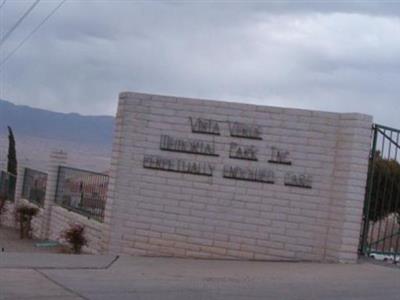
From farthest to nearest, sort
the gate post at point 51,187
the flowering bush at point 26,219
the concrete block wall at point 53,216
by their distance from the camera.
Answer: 1. the flowering bush at point 26,219
2. the gate post at point 51,187
3. the concrete block wall at point 53,216

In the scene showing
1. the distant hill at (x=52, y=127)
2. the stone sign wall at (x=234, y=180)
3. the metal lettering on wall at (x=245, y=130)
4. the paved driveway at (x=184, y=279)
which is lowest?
the paved driveway at (x=184, y=279)

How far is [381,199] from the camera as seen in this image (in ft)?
59.5

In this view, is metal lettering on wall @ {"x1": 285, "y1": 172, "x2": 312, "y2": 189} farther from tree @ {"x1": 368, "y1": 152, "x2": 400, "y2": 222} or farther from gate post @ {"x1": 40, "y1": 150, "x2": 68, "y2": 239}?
gate post @ {"x1": 40, "y1": 150, "x2": 68, "y2": 239}

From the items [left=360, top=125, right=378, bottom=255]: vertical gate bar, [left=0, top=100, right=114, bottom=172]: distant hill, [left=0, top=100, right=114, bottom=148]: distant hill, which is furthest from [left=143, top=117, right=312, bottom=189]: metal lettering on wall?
[left=0, top=100, right=114, bottom=148]: distant hill

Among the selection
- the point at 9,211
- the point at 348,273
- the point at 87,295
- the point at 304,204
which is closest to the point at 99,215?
the point at 304,204

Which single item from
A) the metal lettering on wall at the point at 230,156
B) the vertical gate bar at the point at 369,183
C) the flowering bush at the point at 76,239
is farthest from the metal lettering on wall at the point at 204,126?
the flowering bush at the point at 76,239

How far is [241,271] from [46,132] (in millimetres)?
131108

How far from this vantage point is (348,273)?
15195mm

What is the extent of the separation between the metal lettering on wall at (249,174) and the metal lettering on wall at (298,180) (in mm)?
284

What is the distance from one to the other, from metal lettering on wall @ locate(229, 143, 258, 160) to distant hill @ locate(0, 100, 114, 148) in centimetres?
12084

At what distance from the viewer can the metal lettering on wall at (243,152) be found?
56.1 ft

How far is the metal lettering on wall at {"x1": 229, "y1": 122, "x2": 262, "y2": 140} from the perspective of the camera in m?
17.1

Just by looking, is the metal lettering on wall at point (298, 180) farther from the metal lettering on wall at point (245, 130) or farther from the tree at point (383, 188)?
the tree at point (383, 188)

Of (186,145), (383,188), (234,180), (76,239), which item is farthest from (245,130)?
(76,239)
